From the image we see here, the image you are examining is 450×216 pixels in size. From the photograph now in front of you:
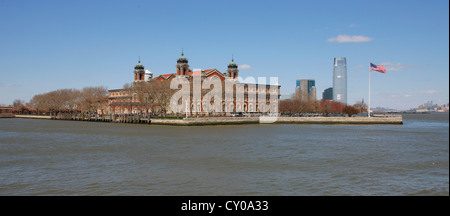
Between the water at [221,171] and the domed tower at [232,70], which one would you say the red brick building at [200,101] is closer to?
the domed tower at [232,70]

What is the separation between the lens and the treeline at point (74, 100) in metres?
119

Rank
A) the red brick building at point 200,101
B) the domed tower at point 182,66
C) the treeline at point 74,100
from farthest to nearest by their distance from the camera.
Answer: the treeline at point 74,100 → the domed tower at point 182,66 → the red brick building at point 200,101

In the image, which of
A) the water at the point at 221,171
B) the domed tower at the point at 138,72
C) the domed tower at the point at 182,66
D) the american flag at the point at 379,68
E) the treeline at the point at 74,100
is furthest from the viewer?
the domed tower at the point at 138,72

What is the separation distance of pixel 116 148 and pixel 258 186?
19.0 metres

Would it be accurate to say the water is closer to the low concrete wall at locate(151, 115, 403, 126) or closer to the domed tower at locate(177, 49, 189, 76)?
the low concrete wall at locate(151, 115, 403, 126)

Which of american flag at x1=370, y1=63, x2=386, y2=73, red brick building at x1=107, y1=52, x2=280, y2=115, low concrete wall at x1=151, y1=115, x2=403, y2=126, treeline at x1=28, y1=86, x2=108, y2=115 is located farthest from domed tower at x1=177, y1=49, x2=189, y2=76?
american flag at x1=370, y1=63, x2=386, y2=73

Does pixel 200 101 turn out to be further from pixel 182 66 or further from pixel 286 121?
pixel 286 121

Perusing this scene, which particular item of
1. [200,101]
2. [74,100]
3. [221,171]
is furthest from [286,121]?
[74,100]

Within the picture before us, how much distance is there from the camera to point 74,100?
13450 cm

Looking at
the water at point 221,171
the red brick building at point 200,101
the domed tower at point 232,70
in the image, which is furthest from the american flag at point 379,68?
the domed tower at point 232,70

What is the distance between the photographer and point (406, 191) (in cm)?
1769
